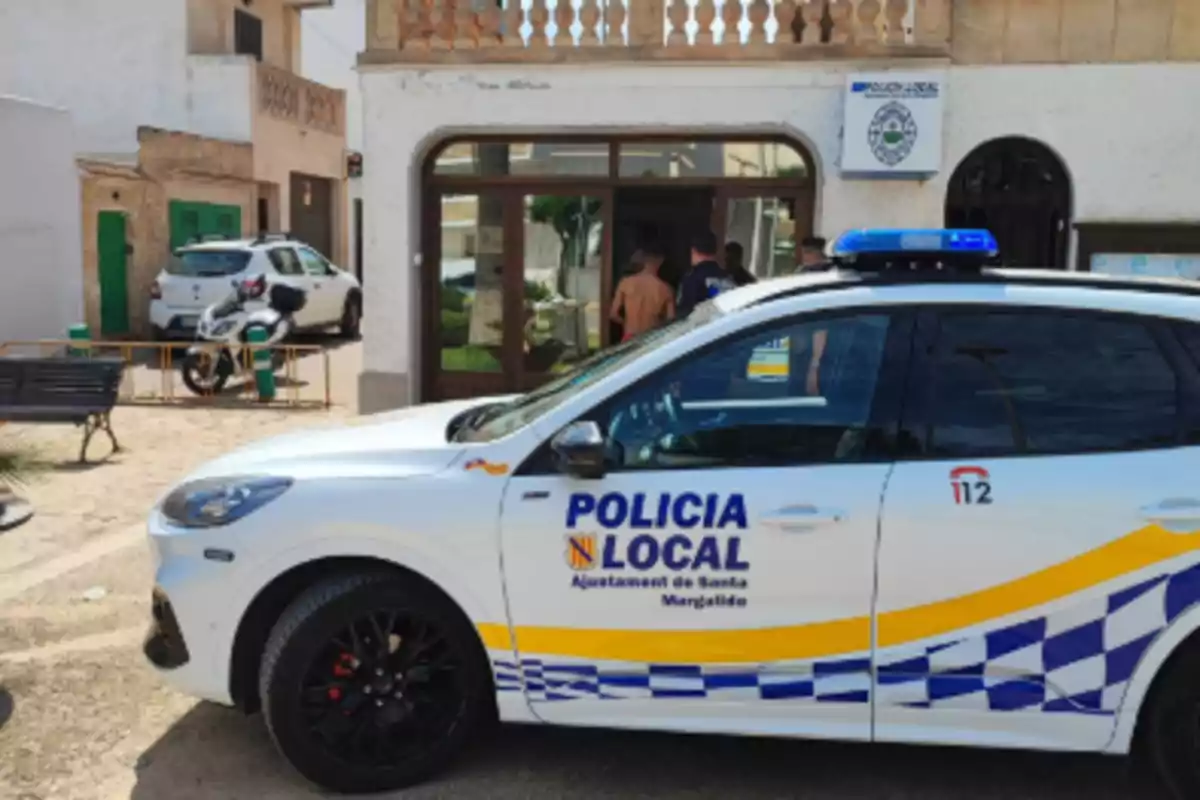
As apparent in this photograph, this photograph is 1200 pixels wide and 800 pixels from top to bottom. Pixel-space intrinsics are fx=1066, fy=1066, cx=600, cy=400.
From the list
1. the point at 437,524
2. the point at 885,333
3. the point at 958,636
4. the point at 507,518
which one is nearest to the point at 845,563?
the point at 958,636

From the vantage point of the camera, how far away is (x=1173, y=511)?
3148 millimetres

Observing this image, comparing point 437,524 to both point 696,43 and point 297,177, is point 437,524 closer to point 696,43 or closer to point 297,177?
point 696,43

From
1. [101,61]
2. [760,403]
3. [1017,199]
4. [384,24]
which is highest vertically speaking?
[101,61]

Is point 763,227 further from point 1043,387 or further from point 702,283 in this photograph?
point 1043,387

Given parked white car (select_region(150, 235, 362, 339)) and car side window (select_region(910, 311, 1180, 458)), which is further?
parked white car (select_region(150, 235, 362, 339))

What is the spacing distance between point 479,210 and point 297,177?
1289cm

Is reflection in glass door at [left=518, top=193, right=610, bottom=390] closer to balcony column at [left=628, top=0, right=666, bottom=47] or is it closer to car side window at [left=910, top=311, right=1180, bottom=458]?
balcony column at [left=628, top=0, right=666, bottom=47]

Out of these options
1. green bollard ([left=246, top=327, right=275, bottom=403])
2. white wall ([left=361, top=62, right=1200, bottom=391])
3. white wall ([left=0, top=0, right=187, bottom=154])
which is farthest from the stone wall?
white wall ([left=0, top=0, right=187, bottom=154])

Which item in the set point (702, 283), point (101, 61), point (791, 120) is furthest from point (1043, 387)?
point (101, 61)

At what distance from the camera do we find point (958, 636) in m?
3.23

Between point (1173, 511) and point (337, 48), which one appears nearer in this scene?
point (1173, 511)

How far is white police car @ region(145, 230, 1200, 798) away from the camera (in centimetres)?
321

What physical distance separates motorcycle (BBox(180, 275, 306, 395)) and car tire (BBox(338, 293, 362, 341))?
317 cm

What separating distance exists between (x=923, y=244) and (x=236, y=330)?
34.8 ft
